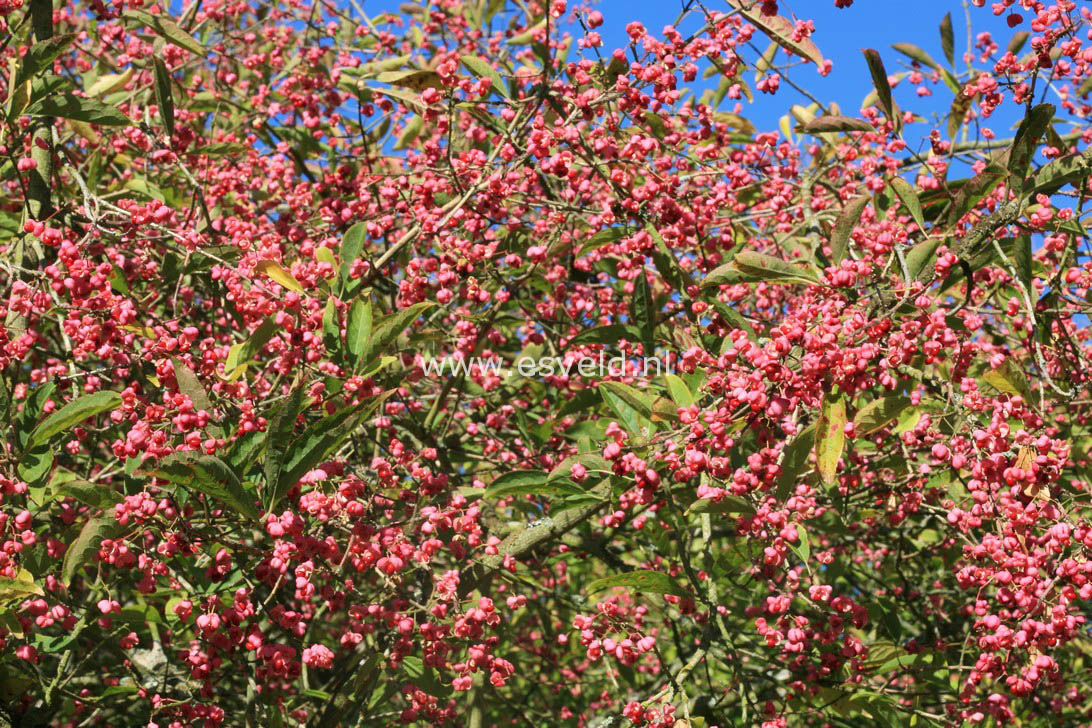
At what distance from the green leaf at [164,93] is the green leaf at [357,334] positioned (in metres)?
1.08

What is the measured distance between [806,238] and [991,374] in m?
1.55

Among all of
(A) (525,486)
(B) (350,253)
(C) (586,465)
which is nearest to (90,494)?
(B) (350,253)

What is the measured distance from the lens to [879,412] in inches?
95.5

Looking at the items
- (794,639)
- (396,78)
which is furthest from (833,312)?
(396,78)

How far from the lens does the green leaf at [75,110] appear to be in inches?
116

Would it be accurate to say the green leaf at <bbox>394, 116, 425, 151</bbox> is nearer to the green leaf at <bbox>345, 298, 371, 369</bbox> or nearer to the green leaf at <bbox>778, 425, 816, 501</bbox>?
the green leaf at <bbox>345, 298, 371, 369</bbox>

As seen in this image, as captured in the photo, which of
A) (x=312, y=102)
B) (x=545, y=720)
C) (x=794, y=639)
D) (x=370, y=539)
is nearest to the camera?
(x=370, y=539)

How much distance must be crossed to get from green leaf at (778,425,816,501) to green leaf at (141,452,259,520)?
1.28m

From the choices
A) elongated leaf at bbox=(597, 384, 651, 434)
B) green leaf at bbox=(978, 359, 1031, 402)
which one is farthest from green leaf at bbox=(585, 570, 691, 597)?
green leaf at bbox=(978, 359, 1031, 402)

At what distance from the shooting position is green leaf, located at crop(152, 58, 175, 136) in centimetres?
304

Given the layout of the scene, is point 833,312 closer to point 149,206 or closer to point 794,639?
point 794,639

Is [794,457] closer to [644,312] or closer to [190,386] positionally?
[644,312]

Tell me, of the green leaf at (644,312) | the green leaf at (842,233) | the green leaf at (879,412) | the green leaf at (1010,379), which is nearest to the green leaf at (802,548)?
the green leaf at (879,412)

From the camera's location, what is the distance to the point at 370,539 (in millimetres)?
2668
